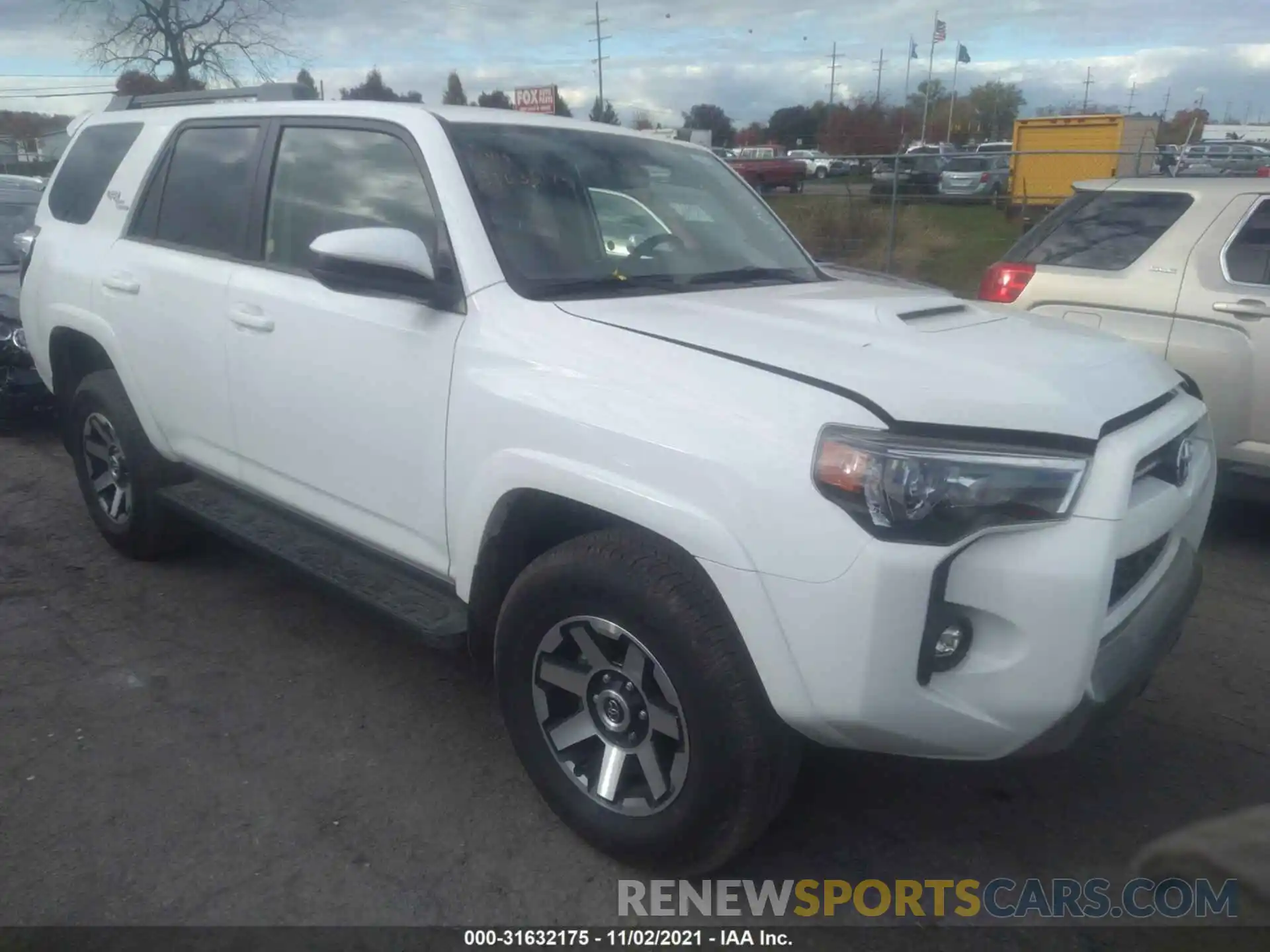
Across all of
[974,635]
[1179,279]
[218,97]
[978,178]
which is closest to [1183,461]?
[974,635]

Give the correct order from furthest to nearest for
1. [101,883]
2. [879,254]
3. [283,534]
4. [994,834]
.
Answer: [879,254]
[283,534]
[994,834]
[101,883]

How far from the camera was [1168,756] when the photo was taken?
→ 346 centimetres

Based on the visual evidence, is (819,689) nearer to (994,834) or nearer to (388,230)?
(994,834)

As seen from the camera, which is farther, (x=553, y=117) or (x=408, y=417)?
(x=553, y=117)

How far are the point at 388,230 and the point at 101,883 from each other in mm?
1911

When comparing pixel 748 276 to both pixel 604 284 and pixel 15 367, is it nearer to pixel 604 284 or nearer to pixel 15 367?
pixel 604 284

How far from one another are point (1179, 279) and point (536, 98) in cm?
1331

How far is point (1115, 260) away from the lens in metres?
5.80

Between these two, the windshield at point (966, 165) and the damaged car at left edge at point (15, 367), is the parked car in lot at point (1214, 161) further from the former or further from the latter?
the damaged car at left edge at point (15, 367)

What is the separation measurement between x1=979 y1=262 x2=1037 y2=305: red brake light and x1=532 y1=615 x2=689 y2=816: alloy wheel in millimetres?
4235

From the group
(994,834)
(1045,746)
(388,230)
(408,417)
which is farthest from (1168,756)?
(388,230)

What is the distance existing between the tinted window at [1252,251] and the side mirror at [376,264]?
14.1 ft

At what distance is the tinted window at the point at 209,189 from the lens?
4.04 meters

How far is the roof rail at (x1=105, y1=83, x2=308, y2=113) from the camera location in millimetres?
4777
